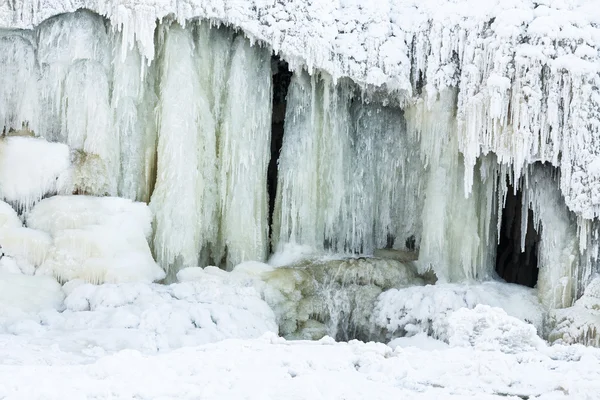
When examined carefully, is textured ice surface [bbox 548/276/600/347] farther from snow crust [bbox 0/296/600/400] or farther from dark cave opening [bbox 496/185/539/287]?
dark cave opening [bbox 496/185/539/287]

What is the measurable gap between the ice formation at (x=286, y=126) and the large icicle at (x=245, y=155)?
0.02 m

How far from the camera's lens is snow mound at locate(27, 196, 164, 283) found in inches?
434

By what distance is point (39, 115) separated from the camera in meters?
12.2

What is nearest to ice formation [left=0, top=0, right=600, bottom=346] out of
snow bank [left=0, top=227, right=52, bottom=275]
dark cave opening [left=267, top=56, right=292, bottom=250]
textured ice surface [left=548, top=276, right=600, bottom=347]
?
snow bank [left=0, top=227, right=52, bottom=275]

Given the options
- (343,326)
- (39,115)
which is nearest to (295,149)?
(343,326)

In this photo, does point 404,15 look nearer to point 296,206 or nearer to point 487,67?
point 487,67

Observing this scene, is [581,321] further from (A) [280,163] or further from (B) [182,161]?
(B) [182,161]

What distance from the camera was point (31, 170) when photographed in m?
11.8

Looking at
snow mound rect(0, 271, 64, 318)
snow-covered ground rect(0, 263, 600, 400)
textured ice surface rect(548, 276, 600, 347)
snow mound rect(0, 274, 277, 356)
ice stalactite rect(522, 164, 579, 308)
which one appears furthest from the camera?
ice stalactite rect(522, 164, 579, 308)

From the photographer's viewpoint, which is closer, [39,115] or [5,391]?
[5,391]

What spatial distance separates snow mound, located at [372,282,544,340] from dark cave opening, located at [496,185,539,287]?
3.50 meters

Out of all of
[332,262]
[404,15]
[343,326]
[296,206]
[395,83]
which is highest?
[404,15]

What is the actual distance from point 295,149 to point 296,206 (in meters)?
0.95

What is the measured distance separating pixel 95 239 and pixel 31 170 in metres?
1.56
